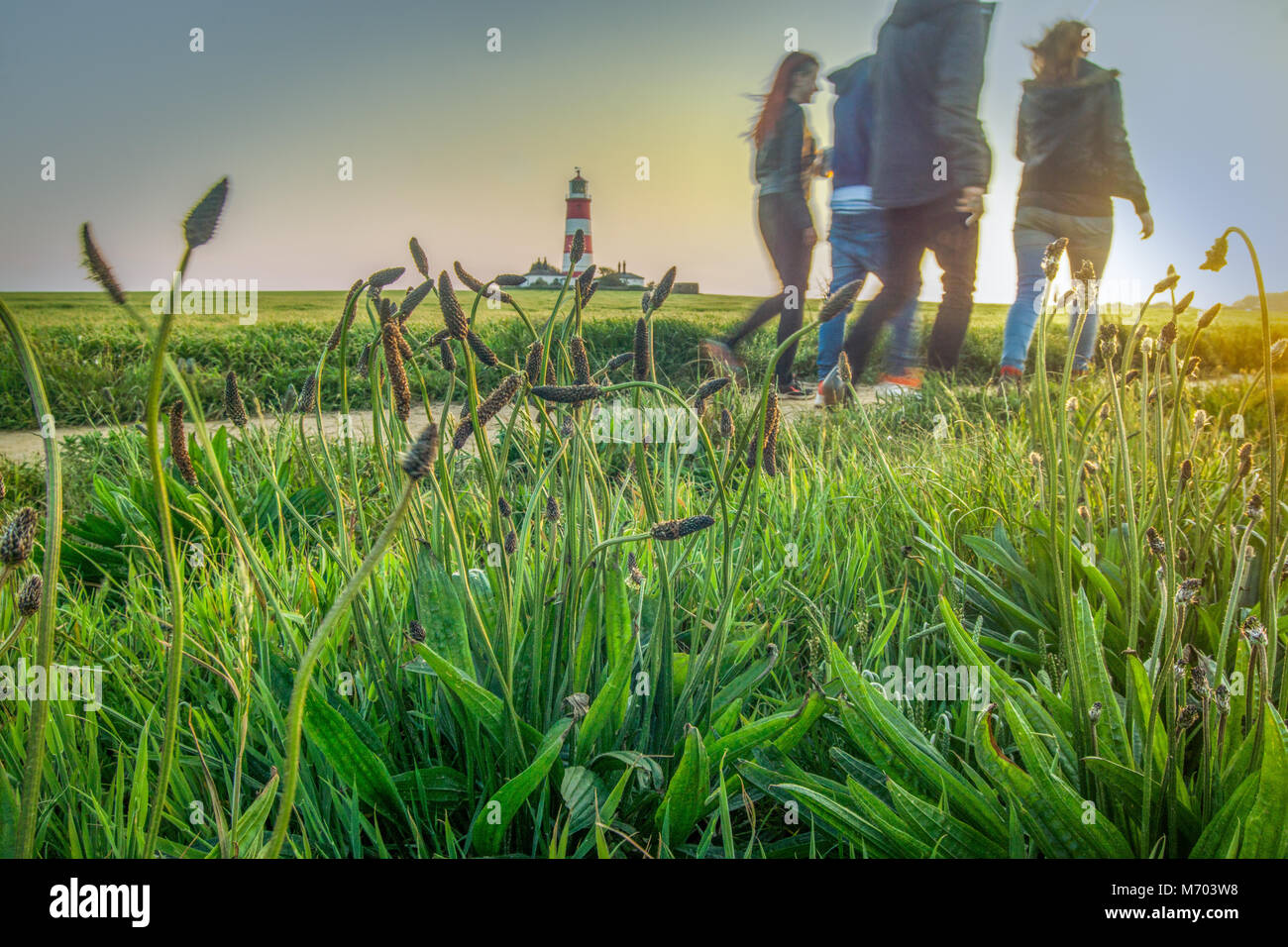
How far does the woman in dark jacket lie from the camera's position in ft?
3.93

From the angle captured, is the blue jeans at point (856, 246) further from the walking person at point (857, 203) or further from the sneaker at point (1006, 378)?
the sneaker at point (1006, 378)

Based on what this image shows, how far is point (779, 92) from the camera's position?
1220 mm

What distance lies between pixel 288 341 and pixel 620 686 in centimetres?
102

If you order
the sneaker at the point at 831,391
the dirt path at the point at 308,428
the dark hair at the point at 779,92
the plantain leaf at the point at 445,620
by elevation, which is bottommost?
the plantain leaf at the point at 445,620

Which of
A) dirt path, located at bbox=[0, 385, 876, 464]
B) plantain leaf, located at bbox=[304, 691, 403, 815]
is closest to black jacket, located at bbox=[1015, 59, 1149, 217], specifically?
dirt path, located at bbox=[0, 385, 876, 464]

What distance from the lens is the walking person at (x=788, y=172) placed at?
120cm

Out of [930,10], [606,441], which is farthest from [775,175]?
[606,441]

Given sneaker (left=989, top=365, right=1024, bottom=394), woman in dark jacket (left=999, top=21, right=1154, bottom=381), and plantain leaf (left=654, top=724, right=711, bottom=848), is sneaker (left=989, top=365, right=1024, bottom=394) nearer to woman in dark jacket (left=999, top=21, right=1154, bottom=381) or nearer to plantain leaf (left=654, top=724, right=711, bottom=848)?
woman in dark jacket (left=999, top=21, right=1154, bottom=381)

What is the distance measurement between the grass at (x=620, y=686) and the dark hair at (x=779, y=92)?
461mm

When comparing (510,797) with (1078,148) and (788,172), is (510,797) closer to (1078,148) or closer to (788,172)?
(788,172)

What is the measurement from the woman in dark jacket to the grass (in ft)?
0.76

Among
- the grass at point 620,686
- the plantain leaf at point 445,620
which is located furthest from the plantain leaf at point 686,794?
the plantain leaf at point 445,620

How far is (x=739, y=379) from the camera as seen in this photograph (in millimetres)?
2102
